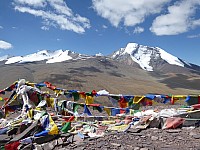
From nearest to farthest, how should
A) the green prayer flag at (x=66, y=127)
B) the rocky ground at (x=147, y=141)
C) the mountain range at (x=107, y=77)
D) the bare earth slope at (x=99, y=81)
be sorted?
the rocky ground at (x=147, y=141) < the green prayer flag at (x=66, y=127) < the bare earth slope at (x=99, y=81) < the mountain range at (x=107, y=77)

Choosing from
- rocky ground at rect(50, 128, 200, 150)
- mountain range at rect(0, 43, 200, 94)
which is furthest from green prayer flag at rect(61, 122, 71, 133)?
mountain range at rect(0, 43, 200, 94)

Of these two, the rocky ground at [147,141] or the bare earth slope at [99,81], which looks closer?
the rocky ground at [147,141]

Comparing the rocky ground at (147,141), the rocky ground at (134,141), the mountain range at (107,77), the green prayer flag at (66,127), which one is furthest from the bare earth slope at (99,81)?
the rocky ground at (147,141)

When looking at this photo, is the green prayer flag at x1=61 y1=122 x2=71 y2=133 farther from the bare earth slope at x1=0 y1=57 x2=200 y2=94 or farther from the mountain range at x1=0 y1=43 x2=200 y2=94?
the mountain range at x1=0 y1=43 x2=200 y2=94

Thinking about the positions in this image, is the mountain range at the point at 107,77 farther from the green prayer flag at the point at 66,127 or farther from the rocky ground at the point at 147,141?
the rocky ground at the point at 147,141

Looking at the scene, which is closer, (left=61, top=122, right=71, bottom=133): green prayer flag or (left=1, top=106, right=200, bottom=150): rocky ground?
(left=1, top=106, right=200, bottom=150): rocky ground

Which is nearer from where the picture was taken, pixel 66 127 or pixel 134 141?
pixel 134 141

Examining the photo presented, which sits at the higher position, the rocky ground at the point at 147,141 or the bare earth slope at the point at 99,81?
the bare earth slope at the point at 99,81

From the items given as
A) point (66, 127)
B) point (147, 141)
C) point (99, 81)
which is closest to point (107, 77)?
point (99, 81)

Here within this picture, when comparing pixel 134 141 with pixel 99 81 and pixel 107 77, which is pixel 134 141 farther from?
pixel 107 77

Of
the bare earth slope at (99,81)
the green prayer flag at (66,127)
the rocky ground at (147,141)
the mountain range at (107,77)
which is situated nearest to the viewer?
the rocky ground at (147,141)

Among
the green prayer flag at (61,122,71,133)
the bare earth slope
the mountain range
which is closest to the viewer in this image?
the green prayer flag at (61,122,71,133)

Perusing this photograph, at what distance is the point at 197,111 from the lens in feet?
26.5

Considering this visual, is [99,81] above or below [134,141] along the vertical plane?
above
